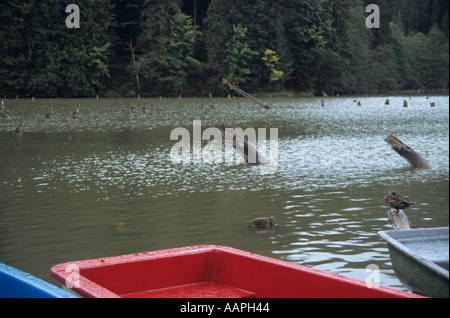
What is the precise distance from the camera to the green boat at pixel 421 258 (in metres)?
4.58

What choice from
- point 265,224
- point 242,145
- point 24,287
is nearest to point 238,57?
point 242,145

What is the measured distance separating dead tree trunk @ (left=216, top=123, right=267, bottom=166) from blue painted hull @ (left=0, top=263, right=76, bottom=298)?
402 inches

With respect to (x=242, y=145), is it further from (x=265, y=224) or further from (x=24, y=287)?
(x=24, y=287)

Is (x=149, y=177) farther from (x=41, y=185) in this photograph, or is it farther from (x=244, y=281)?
(x=244, y=281)

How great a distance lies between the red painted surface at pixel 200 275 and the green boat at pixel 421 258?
1036mm

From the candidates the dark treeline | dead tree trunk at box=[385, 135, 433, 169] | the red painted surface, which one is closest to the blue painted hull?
the red painted surface

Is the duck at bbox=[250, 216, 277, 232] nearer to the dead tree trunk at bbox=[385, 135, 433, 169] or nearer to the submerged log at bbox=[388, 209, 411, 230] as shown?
the submerged log at bbox=[388, 209, 411, 230]

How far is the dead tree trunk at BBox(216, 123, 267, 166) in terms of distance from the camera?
14.2m

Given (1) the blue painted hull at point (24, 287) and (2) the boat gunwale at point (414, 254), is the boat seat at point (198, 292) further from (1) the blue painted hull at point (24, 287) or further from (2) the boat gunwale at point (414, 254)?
(2) the boat gunwale at point (414, 254)

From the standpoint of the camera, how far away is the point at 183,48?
6669cm

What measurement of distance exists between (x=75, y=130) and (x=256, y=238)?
1714cm

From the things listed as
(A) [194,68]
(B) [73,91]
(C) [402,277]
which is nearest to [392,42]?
(A) [194,68]

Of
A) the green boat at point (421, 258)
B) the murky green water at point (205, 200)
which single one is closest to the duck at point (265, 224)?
the murky green water at point (205, 200)

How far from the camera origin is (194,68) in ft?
220
